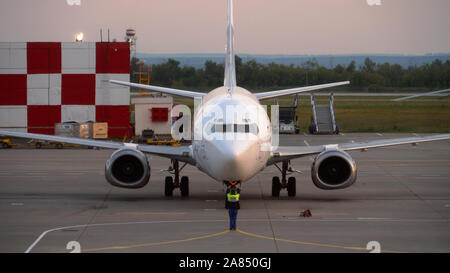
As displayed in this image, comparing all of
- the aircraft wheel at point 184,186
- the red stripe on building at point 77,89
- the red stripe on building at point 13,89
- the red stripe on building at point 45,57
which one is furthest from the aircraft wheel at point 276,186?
the red stripe on building at point 13,89

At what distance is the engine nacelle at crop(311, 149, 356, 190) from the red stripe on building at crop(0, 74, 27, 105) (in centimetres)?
3081

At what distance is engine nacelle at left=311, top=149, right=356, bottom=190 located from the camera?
75.9 ft

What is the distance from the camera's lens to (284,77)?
11150 cm

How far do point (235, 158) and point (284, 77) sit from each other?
92.8 meters

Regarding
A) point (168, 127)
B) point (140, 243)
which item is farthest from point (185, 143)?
point (140, 243)

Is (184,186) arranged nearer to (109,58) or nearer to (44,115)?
(109,58)

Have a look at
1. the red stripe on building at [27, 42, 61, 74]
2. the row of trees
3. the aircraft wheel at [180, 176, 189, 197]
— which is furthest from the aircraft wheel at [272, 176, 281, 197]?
the row of trees

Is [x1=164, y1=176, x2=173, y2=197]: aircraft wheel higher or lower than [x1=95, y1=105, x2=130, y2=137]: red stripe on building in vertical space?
lower

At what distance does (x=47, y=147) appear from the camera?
1766 inches

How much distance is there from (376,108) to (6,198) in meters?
70.7

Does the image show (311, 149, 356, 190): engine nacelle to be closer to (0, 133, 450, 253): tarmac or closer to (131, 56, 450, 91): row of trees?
(0, 133, 450, 253): tarmac

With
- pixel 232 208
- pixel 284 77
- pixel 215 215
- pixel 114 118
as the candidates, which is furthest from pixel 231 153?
pixel 284 77

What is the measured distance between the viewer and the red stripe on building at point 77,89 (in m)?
48.6

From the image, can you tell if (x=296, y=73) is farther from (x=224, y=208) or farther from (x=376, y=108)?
(x=224, y=208)
